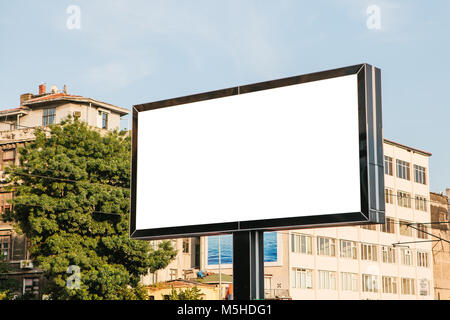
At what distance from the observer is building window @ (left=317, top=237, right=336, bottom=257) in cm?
6812

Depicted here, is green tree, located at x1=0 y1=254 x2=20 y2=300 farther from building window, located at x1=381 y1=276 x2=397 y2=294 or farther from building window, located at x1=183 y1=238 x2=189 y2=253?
building window, located at x1=381 y1=276 x2=397 y2=294

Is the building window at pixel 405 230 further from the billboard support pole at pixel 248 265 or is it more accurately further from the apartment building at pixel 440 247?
the billboard support pole at pixel 248 265

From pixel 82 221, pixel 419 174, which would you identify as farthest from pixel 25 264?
pixel 419 174

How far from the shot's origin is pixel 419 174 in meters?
81.5

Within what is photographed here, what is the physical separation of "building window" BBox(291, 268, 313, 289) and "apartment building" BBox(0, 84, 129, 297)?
21.3 metres

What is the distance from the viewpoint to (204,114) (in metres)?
15.0

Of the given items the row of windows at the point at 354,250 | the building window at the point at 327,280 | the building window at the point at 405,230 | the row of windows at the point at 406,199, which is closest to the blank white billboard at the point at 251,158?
the row of windows at the point at 354,250

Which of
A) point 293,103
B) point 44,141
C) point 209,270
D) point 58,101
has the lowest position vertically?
point 209,270

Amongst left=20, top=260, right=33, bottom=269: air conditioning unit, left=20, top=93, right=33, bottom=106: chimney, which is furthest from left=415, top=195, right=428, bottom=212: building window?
left=20, top=260, right=33, bottom=269: air conditioning unit

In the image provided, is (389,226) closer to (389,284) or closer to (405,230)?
(405,230)

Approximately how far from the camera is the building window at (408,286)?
7625 centimetres

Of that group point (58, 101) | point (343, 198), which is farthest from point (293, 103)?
point (58, 101)
